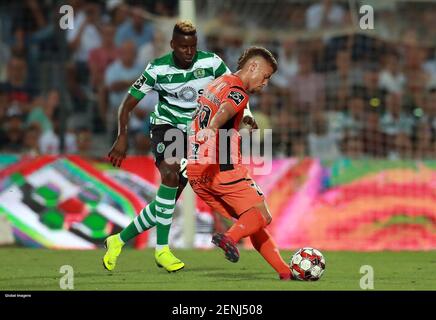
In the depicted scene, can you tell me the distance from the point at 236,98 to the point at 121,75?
6.88 meters

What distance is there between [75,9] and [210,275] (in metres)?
6.86

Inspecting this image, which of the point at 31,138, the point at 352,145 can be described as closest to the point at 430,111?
the point at 352,145

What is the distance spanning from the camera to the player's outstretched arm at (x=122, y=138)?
9.79 m

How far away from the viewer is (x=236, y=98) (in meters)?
Result: 8.63

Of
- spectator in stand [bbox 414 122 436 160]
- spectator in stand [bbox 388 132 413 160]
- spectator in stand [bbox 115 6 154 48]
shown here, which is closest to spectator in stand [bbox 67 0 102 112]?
spectator in stand [bbox 115 6 154 48]

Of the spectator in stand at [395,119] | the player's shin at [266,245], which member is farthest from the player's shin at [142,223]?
the spectator in stand at [395,119]

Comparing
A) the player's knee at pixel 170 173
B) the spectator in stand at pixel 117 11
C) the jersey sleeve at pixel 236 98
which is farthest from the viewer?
the spectator in stand at pixel 117 11

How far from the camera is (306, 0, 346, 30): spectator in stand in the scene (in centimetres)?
1541

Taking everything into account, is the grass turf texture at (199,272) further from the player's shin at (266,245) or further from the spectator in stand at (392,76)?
the spectator in stand at (392,76)

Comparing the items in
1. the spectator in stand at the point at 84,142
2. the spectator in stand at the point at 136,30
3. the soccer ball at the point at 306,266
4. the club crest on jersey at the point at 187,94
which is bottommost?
the soccer ball at the point at 306,266

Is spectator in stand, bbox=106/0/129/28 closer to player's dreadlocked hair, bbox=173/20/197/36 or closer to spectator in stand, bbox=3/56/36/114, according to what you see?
spectator in stand, bbox=3/56/36/114

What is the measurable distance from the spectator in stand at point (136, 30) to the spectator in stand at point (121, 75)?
6.1 inches

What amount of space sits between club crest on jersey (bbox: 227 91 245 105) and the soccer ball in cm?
138
